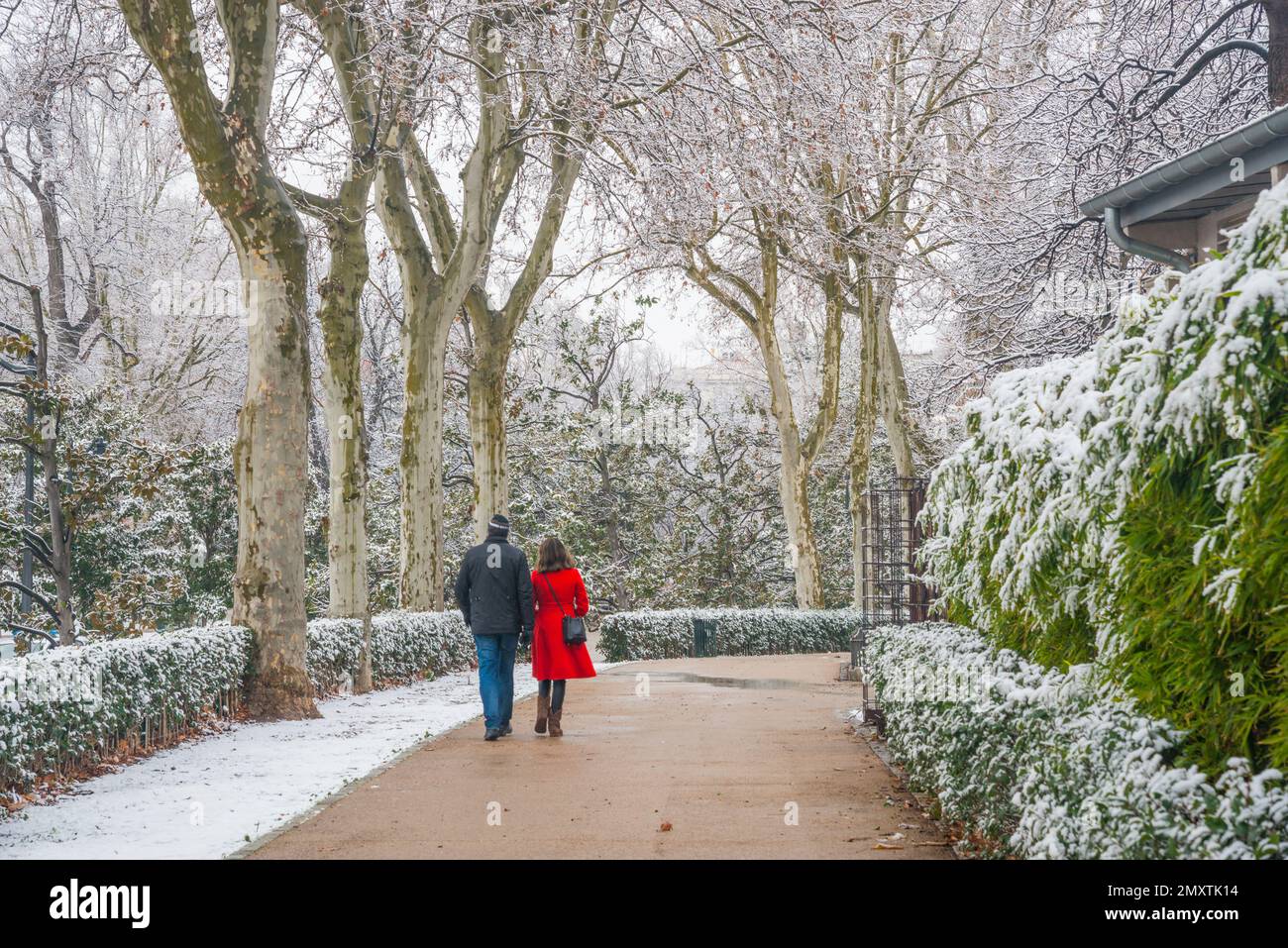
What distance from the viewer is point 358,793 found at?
317 inches

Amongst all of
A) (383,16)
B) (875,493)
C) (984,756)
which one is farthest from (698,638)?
(984,756)

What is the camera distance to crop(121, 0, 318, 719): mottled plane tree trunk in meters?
11.2

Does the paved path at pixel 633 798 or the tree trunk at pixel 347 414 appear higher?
the tree trunk at pixel 347 414

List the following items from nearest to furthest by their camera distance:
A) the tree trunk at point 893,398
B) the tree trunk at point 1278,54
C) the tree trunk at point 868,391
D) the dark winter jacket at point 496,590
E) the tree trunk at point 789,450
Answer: the dark winter jacket at point 496,590, the tree trunk at point 1278,54, the tree trunk at point 868,391, the tree trunk at point 893,398, the tree trunk at point 789,450

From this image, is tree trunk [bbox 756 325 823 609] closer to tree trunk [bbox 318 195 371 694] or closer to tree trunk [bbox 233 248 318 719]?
tree trunk [bbox 318 195 371 694]

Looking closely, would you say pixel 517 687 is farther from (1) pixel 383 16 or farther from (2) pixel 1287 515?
(2) pixel 1287 515

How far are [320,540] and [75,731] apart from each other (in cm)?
2104

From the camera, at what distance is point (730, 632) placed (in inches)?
1139

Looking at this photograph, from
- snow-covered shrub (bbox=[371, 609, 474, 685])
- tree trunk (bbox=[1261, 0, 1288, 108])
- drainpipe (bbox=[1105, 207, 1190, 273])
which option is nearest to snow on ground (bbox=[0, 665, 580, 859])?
snow-covered shrub (bbox=[371, 609, 474, 685])

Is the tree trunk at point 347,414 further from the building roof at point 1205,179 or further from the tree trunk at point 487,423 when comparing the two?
the building roof at point 1205,179

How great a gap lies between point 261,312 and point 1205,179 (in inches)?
325

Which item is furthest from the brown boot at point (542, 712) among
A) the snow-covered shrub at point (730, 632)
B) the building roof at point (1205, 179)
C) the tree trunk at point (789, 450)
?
the tree trunk at point (789, 450)

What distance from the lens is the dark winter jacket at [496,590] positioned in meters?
10.6

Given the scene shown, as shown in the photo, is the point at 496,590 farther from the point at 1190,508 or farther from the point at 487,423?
the point at 487,423
